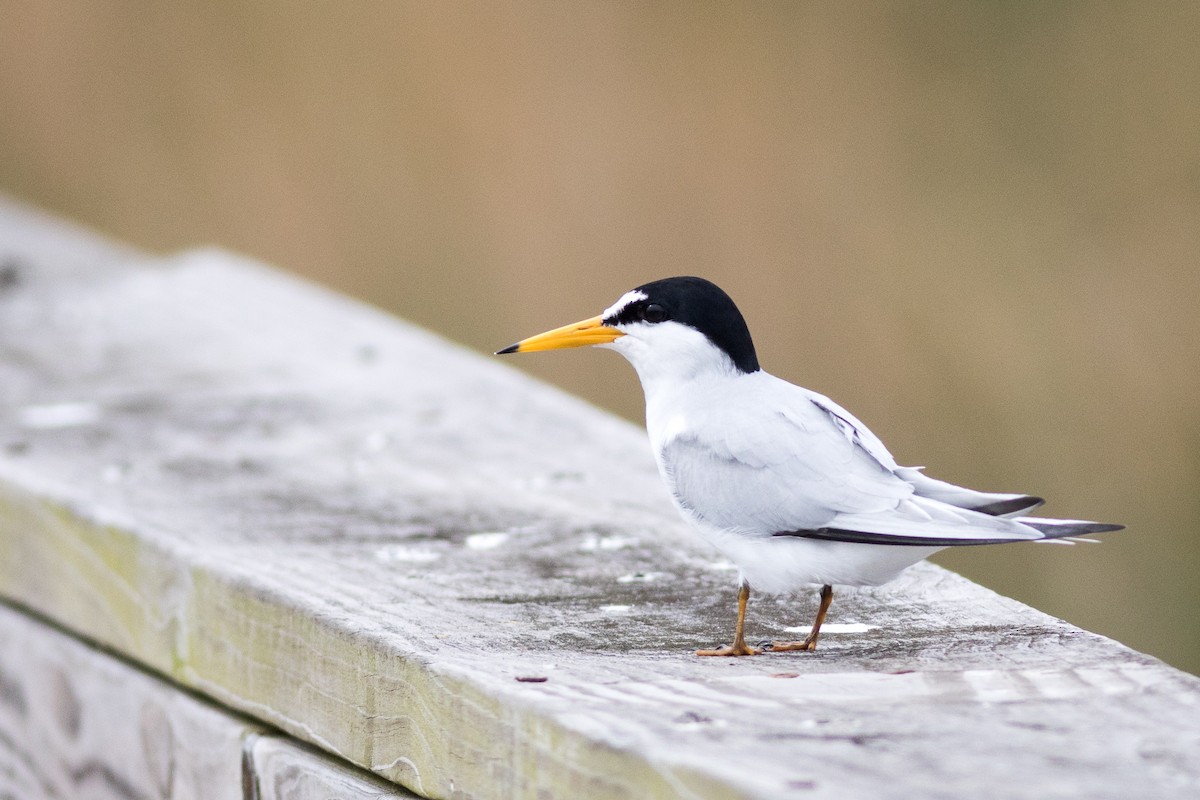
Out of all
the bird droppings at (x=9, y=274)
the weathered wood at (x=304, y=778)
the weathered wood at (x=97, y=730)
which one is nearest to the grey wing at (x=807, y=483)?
the weathered wood at (x=304, y=778)

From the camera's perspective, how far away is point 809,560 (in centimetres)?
224

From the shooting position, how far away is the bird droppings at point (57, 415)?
3.63m

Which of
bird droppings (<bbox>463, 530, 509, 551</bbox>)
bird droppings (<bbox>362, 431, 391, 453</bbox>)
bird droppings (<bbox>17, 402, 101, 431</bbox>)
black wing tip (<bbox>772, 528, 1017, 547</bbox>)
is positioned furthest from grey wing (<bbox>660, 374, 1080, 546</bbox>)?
bird droppings (<bbox>17, 402, 101, 431</bbox>)

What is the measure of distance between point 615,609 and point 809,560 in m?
0.32

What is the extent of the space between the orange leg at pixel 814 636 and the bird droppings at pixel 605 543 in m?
0.54

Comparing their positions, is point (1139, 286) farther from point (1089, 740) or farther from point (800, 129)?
point (1089, 740)

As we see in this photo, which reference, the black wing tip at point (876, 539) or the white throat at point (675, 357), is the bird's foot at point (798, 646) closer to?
the black wing tip at point (876, 539)

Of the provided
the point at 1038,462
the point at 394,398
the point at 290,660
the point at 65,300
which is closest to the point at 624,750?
the point at 290,660

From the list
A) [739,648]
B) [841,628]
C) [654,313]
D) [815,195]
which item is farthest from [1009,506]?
[815,195]

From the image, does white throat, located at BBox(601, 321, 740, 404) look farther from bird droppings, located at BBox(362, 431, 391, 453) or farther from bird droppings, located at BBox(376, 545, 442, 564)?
bird droppings, located at BBox(362, 431, 391, 453)

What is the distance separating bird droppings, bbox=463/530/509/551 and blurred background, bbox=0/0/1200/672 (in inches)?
123

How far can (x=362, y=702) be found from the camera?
211cm

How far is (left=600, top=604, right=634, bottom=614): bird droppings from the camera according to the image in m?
2.34

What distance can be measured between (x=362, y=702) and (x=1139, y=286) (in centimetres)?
Result: 391
